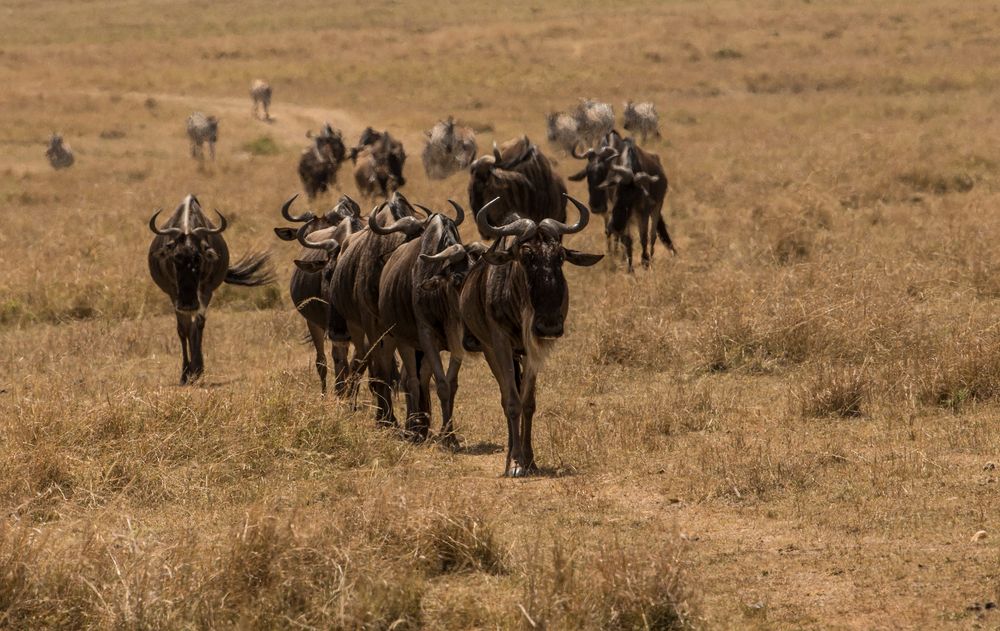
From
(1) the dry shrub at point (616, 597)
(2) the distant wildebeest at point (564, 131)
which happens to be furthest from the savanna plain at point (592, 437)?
(2) the distant wildebeest at point (564, 131)

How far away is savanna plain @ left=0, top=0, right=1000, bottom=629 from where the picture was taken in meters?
5.11

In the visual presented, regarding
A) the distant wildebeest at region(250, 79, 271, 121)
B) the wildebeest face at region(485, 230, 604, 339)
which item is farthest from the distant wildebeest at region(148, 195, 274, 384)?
the distant wildebeest at region(250, 79, 271, 121)

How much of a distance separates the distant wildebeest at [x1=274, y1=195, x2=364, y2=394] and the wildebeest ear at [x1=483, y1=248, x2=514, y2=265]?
8.22 feet

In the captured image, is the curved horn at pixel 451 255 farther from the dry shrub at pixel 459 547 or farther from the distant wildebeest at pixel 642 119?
the distant wildebeest at pixel 642 119

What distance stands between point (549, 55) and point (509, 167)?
127ft

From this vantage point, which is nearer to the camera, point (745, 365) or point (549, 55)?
point (745, 365)

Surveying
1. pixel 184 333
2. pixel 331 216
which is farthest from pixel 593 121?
pixel 184 333

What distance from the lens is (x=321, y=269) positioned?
9.62m

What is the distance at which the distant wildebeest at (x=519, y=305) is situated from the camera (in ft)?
22.5

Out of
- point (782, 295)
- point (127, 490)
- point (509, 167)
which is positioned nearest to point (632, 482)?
point (127, 490)

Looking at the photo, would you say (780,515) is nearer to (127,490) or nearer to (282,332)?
(127,490)

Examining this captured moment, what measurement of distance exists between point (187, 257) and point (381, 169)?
37.7ft

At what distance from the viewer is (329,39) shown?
58.9 meters

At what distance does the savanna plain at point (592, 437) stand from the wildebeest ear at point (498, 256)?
120 centimetres
